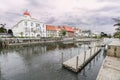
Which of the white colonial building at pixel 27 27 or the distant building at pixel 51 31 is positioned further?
the distant building at pixel 51 31

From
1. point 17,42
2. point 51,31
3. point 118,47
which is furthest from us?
point 51,31

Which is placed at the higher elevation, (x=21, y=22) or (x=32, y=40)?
(x=21, y=22)

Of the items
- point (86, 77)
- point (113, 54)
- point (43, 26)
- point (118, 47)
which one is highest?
point (43, 26)

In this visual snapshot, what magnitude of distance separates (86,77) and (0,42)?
127ft

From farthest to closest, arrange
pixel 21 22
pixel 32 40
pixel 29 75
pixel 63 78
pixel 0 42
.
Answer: pixel 21 22
pixel 32 40
pixel 0 42
pixel 29 75
pixel 63 78

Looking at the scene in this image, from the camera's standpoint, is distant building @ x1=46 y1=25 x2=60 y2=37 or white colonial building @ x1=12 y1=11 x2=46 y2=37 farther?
distant building @ x1=46 y1=25 x2=60 y2=37

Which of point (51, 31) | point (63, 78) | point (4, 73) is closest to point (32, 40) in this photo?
point (51, 31)

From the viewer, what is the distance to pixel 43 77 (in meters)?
12.6

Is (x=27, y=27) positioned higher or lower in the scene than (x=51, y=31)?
higher

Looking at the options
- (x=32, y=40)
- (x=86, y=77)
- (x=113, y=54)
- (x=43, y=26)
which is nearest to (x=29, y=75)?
(x=86, y=77)

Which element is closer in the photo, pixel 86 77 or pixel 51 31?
pixel 86 77

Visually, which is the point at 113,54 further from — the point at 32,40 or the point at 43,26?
the point at 43,26

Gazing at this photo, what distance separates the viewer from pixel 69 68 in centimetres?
1395

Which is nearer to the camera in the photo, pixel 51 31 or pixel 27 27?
pixel 27 27
